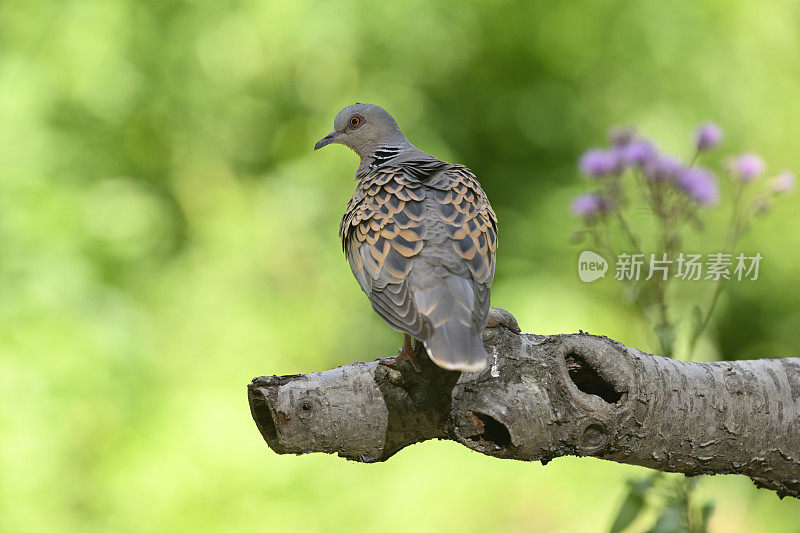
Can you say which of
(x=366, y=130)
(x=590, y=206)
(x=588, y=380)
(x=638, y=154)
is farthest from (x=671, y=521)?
(x=366, y=130)

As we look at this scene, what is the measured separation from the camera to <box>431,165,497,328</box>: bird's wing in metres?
1.62

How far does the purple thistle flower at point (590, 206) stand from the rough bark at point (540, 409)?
0.49 m

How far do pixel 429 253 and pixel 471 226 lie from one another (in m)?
0.11

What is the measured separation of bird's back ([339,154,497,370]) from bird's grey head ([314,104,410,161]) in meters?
0.43

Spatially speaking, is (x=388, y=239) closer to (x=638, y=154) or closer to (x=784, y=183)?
(x=638, y=154)

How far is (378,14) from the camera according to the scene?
13.9 ft

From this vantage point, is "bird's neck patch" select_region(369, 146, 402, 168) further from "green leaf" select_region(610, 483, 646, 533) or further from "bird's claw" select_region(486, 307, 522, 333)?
"green leaf" select_region(610, 483, 646, 533)

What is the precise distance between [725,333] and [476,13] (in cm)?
219

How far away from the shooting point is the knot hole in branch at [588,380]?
1.65 meters

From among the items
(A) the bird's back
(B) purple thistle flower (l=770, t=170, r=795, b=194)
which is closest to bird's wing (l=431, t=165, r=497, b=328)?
(A) the bird's back

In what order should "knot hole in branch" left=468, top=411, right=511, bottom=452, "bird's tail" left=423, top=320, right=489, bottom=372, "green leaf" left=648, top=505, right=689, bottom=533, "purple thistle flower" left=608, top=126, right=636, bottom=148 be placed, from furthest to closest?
1. "purple thistle flower" left=608, top=126, right=636, bottom=148
2. "green leaf" left=648, top=505, right=689, bottom=533
3. "knot hole in branch" left=468, top=411, right=511, bottom=452
4. "bird's tail" left=423, top=320, right=489, bottom=372

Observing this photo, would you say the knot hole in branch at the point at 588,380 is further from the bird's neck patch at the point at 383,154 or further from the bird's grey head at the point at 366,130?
the bird's grey head at the point at 366,130

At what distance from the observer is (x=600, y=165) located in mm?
2098

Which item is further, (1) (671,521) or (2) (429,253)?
(1) (671,521)
